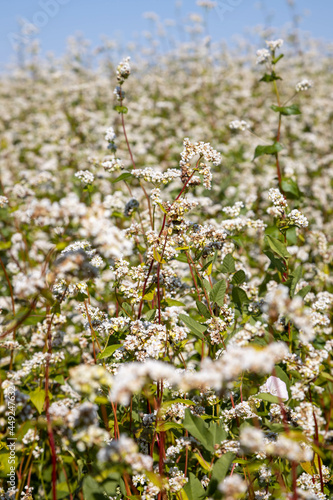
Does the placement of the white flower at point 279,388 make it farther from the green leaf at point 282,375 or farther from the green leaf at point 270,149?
the green leaf at point 270,149

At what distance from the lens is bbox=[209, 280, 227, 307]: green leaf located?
185 cm

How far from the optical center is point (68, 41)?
475 inches

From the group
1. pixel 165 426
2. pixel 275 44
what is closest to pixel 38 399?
pixel 165 426

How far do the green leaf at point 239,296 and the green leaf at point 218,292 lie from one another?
0.66ft

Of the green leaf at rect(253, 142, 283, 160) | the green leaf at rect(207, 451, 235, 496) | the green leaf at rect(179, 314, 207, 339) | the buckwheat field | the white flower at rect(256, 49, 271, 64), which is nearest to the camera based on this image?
the buckwheat field

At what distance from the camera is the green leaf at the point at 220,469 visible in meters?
1.37

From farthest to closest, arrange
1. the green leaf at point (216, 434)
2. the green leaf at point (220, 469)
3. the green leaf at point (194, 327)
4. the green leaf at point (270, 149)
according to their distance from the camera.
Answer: the green leaf at point (270, 149), the green leaf at point (194, 327), the green leaf at point (216, 434), the green leaf at point (220, 469)

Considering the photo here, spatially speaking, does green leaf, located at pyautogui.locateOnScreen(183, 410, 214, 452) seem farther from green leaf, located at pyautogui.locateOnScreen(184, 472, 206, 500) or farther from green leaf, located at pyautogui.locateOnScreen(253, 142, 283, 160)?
green leaf, located at pyautogui.locateOnScreen(253, 142, 283, 160)

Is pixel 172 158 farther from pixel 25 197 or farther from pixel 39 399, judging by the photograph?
pixel 39 399

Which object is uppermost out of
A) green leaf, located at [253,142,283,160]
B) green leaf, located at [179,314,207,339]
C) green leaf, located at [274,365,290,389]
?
green leaf, located at [253,142,283,160]

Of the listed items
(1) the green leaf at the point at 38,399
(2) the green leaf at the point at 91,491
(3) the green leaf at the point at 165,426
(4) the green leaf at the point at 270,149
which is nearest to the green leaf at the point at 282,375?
(3) the green leaf at the point at 165,426

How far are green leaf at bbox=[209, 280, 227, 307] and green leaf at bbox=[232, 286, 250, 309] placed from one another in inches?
7.9

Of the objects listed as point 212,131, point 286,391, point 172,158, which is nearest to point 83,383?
point 286,391

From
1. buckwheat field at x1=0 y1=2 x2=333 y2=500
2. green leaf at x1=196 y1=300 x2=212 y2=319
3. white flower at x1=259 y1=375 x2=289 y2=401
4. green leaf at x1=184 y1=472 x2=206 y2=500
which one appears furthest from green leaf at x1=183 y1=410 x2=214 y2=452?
green leaf at x1=196 y1=300 x2=212 y2=319
